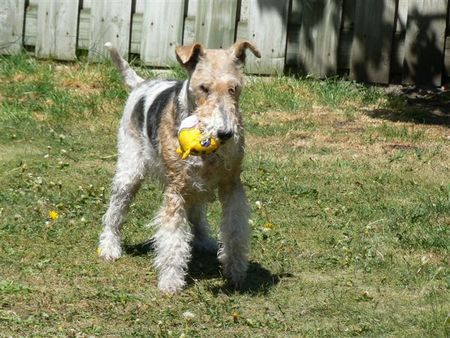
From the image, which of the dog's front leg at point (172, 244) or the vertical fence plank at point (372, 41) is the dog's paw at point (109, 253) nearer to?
the dog's front leg at point (172, 244)

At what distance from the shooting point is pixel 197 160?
6.29 m

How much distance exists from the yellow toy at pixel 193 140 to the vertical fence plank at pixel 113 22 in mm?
6076

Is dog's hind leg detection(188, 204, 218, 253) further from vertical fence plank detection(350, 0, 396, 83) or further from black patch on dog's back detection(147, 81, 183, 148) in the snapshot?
vertical fence plank detection(350, 0, 396, 83)

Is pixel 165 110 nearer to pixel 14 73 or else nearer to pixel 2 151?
pixel 2 151

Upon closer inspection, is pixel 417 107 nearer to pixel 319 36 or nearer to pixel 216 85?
pixel 319 36

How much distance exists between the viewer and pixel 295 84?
1155cm

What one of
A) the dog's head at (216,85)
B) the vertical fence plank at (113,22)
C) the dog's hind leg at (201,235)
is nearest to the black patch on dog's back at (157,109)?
the dog's head at (216,85)

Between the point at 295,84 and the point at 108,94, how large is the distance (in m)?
2.16

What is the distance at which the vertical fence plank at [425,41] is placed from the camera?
11.4 m

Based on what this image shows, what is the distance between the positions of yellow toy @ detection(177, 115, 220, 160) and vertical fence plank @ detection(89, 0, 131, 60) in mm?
6076

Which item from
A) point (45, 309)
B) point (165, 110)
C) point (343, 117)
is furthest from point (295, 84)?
point (45, 309)

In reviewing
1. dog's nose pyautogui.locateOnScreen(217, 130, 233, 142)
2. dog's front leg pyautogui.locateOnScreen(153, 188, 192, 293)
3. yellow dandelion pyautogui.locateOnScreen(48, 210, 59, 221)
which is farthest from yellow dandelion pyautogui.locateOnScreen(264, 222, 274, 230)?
dog's nose pyautogui.locateOnScreen(217, 130, 233, 142)

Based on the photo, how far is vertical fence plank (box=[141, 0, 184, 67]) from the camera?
11.9 m

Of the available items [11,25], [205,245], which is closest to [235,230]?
[205,245]
